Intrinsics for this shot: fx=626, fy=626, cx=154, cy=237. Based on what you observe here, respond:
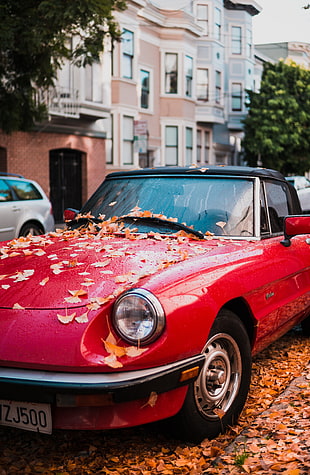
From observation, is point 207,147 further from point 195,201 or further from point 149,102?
point 195,201

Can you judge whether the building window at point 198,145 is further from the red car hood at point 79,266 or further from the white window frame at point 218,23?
the red car hood at point 79,266

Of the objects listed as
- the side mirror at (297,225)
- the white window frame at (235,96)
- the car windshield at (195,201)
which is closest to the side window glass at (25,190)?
the car windshield at (195,201)

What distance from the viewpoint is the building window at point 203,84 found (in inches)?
1421

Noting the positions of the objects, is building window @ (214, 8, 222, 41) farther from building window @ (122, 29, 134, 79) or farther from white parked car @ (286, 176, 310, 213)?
white parked car @ (286, 176, 310, 213)

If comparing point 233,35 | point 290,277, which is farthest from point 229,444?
point 233,35

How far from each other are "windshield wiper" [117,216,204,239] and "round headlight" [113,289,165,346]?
1.27 m

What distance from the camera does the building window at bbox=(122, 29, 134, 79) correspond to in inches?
1077

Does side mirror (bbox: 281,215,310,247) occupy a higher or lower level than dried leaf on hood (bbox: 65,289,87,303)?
higher

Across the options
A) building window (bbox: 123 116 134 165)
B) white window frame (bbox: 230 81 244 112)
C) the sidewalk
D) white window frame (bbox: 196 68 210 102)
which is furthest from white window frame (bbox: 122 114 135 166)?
the sidewalk

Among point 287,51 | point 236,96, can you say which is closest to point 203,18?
point 236,96

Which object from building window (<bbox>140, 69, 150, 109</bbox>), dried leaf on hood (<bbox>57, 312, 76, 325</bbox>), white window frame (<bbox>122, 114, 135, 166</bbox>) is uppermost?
building window (<bbox>140, 69, 150, 109</bbox>)

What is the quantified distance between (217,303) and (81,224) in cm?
186

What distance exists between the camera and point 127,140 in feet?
90.3

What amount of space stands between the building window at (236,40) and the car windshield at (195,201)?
37.3 meters
